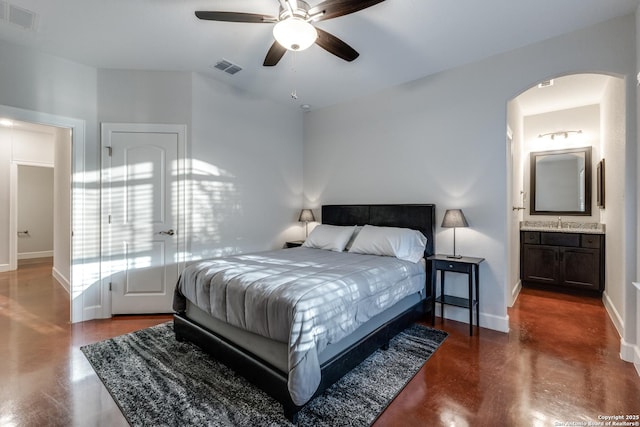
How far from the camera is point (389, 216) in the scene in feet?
12.7

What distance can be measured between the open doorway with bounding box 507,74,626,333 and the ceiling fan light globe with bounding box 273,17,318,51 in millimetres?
2473

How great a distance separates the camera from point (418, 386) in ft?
6.89

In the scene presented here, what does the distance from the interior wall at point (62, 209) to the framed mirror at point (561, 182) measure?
737cm

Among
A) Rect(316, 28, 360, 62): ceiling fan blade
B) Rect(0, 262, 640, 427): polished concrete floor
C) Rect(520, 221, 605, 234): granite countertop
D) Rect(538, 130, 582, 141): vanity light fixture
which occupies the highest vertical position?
Rect(316, 28, 360, 62): ceiling fan blade

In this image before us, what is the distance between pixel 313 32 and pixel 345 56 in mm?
655

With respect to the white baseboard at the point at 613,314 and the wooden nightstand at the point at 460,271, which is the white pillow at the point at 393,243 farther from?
the white baseboard at the point at 613,314

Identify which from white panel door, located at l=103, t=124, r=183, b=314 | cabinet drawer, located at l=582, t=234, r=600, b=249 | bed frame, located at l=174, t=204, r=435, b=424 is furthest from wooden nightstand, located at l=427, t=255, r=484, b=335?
A: white panel door, located at l=103, t=124, r=183, b=314

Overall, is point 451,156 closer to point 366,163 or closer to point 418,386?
point 366,163

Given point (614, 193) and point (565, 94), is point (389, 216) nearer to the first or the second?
point (614, 193)

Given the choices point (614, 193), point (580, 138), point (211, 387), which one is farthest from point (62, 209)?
point (580, 138)

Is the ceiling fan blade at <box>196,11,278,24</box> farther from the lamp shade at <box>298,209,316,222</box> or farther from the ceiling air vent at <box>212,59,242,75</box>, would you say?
the lamp shade at <box>298,209,316,222</box>

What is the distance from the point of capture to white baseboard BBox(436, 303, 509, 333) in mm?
3090

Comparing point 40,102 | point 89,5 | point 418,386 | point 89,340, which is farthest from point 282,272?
point 40,102

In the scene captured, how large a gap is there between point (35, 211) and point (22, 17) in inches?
249
